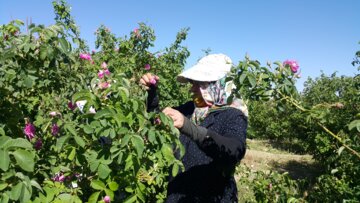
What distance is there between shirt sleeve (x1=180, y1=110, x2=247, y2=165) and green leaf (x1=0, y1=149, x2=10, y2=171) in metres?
0.72

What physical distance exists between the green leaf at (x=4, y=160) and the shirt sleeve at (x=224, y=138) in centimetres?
72

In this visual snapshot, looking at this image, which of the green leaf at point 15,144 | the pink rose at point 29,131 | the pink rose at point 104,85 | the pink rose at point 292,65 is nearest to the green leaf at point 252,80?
the pink rose at point 292,65

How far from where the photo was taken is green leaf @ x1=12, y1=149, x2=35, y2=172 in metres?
0.94

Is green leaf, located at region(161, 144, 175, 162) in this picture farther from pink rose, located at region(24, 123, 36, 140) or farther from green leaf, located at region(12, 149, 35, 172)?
pink rose, located at region(24, 123, 36, 140)

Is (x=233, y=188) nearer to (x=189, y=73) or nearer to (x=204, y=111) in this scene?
(x=204, y=111)

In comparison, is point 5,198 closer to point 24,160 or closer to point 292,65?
point 24,160

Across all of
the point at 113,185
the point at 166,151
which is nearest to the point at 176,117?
the point at 166,151

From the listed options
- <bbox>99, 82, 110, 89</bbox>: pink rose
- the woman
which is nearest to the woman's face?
the woman

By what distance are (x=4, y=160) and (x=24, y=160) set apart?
51mm

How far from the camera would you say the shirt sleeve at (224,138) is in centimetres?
153

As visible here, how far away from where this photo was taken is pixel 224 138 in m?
1.64

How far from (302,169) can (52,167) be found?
9.83 metres

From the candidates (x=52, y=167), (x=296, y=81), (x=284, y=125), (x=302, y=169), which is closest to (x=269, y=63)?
(x=296, y=81)

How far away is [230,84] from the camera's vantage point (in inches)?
66.6
